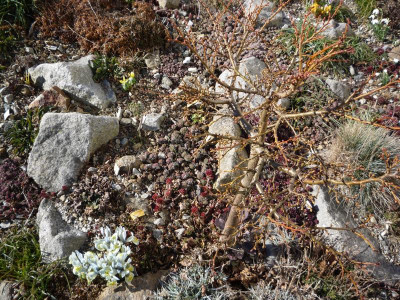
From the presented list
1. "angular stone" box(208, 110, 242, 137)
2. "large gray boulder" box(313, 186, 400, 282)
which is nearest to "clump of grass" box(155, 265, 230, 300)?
"large gray boulder" box(313, 186, 400, 282)

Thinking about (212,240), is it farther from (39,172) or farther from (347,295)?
(39,172)

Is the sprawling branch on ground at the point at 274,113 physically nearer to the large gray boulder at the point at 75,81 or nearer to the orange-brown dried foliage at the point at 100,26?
the large gray boulder at the point at 75,81

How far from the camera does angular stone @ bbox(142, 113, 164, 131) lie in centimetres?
454

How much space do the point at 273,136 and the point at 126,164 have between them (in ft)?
6.32

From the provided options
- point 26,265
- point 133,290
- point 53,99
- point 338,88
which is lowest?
point 26,265

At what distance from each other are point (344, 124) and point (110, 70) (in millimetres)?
3363

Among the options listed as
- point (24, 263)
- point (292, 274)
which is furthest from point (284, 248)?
point (24, 263)

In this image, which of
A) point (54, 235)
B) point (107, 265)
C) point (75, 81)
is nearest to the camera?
point (107, 265)

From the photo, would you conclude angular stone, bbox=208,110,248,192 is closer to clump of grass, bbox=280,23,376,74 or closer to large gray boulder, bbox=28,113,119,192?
large gray boulder, bbox=28,113,119,192

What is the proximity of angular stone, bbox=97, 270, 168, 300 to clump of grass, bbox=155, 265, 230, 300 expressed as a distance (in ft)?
0.35

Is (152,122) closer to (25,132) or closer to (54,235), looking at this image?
(25,132)

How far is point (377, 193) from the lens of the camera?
13.1 ft

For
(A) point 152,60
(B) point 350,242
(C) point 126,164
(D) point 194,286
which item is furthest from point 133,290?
(A) point 152,60

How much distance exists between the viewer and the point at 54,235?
3.67 m
